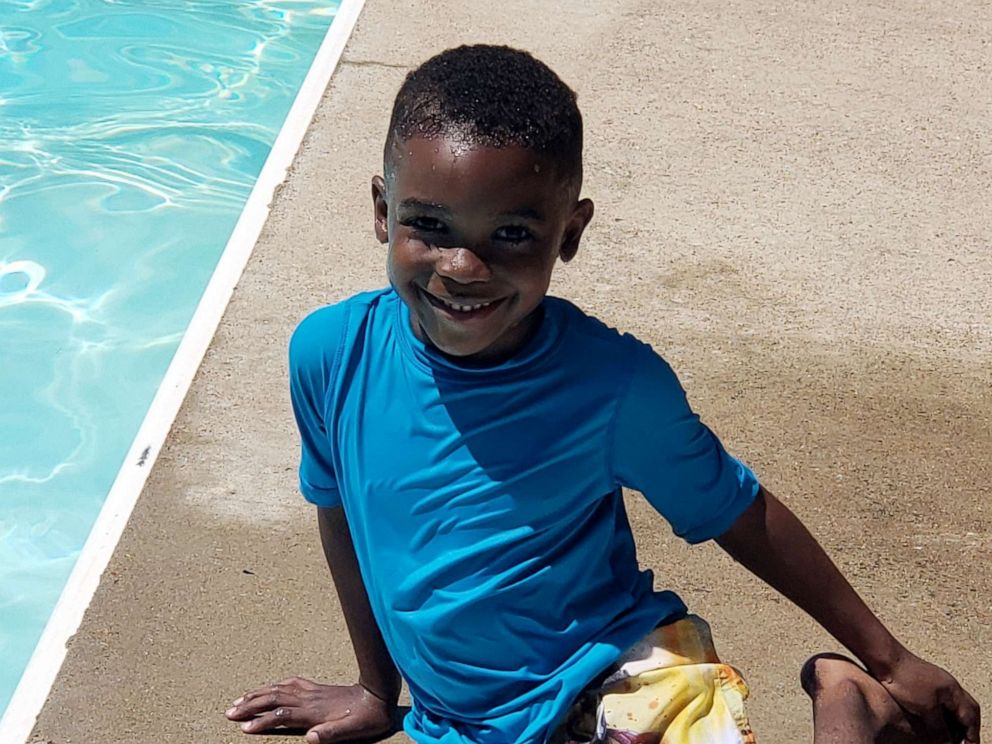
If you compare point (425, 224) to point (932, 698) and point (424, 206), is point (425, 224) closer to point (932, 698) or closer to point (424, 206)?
point (424, 206)

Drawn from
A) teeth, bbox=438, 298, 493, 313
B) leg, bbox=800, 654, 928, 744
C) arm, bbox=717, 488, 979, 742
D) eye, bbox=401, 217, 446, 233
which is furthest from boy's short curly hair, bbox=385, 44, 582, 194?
leg, bbox=800, 654, 928, 744

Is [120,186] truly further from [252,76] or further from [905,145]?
[905,145]

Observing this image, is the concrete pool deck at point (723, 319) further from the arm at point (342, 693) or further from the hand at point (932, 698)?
the hand at point (932, 698)

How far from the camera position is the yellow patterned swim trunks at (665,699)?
2264mm

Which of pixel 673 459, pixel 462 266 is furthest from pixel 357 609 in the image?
pixel 462 266

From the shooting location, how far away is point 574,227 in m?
2.27

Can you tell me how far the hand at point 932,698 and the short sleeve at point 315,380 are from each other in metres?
1.01

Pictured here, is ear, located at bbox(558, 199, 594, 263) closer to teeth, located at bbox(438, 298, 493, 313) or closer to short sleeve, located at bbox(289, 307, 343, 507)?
teeth, located at bbox(438, 298, 493, 313)

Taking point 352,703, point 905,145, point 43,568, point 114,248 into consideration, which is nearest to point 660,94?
point 905,145

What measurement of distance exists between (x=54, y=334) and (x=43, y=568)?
1.29 m

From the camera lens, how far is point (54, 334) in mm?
5363

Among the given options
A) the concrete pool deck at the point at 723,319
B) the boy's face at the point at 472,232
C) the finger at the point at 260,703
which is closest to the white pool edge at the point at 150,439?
the concrete pool deck at the point at 723,319

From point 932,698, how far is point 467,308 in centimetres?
99

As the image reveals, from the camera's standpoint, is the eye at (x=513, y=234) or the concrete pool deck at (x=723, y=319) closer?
the eye at (x=513, y=234)
